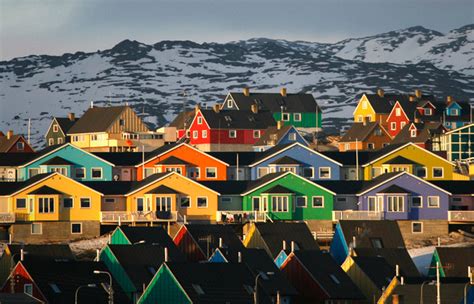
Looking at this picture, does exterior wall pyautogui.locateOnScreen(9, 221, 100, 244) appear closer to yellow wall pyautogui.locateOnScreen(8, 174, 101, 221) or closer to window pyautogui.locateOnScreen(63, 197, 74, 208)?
yellow wall pyautogui.locateOnScreen(8, 174, 101, 221)

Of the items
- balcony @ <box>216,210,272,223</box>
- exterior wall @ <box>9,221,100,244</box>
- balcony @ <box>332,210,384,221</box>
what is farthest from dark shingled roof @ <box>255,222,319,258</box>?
exterior wall @ <box>9,221,100,244</box>

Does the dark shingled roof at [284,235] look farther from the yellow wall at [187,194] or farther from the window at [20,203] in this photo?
the window at [20,203]

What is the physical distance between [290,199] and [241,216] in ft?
12.2

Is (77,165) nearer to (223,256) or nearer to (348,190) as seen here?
(348,190)

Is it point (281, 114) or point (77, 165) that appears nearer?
point (77, 165)

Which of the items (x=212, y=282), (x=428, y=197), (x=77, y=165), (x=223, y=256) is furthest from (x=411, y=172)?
(x=212, y=282)

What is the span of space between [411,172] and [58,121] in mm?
61247

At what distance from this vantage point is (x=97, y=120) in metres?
173

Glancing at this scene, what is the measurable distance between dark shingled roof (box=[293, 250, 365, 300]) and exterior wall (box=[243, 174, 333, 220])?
23796mm

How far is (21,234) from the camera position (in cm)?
11162

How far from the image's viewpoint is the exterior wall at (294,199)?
117m

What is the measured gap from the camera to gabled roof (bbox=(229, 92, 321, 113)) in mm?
189212

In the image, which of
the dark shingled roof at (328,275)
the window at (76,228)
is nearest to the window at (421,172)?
the window at (76,228)

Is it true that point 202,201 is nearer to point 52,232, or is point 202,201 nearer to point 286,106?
point 52,232
